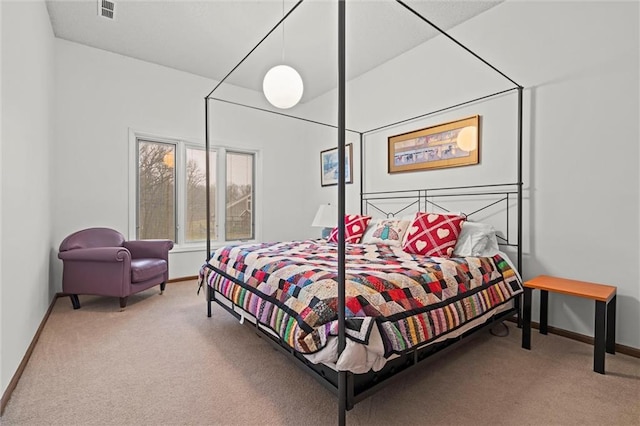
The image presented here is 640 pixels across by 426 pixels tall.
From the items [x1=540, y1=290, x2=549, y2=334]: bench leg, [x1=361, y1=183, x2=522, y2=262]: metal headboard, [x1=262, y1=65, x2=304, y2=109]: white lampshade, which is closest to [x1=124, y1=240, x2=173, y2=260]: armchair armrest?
[x1=262, y1=65, x2=304, y2=109]: white lampshade

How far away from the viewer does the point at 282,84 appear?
269 centimetres

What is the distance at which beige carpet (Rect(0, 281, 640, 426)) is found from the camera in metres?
1.57

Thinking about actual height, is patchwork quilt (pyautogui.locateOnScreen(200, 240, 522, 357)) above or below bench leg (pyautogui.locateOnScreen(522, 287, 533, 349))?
above

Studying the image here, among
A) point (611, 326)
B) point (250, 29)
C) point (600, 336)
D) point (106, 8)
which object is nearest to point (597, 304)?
point (600, 336)

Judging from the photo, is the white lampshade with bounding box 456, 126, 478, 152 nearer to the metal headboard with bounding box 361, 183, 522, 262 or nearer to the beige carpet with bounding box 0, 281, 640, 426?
the metal headboard with bounding box 361, 183, 522, 262

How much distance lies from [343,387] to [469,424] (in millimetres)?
657

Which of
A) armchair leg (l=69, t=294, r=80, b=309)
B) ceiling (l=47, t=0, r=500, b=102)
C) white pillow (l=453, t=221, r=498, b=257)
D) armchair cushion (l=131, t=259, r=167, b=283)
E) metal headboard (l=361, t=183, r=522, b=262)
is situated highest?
ceiling (l=47, t=0, r=500, b=102)

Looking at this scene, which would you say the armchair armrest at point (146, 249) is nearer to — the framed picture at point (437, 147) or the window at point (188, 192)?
the window at point (188, 192)

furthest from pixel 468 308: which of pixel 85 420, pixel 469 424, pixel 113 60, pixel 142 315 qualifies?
pixel 113 60

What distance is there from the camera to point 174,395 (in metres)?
1.75

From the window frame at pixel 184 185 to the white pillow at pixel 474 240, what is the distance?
3.28 meters

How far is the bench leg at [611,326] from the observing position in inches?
84.5

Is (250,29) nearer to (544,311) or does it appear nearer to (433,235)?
(433,235)

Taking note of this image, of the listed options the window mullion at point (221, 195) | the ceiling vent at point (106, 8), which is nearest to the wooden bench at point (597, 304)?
the window mullion at point (221, 195)
